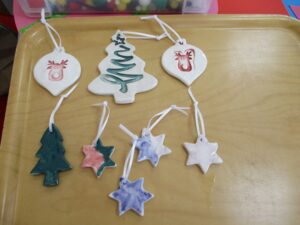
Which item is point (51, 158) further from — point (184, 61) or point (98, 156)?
point (184, 61)

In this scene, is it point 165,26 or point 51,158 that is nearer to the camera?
point 51,158

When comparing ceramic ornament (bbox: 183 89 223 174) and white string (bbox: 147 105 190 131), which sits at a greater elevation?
white string (bbox: 147 105 190 131)

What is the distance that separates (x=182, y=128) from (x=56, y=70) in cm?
24

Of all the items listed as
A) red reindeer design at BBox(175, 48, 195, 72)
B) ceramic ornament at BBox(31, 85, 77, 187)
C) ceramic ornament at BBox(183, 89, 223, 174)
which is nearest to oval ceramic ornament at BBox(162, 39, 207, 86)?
red reindeer design at BBox(175, 48, 195, 72)

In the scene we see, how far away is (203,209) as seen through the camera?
427 millimetres

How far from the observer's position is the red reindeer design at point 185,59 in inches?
20.7

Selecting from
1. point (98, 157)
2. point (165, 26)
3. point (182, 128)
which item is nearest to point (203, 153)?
point (182, 128)

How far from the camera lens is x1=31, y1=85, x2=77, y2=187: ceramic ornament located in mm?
434

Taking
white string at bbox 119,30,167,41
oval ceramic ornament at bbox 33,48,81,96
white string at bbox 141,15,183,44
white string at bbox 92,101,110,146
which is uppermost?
white string at bbox 141,15,183,44

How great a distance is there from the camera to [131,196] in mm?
422

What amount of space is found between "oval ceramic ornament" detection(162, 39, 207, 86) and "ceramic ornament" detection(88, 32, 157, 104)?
4 cm

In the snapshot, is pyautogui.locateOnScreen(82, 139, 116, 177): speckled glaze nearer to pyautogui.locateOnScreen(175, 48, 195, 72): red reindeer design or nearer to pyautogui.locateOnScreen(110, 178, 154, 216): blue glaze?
pyautogui.locateOnScreen(110, 178, 154, 216): blue glaze

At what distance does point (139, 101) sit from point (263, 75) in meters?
0.23

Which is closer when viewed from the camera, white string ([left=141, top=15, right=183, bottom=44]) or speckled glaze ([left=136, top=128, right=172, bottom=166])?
speckled glaze ([left=136, top=128, right=172, bottom=166])
